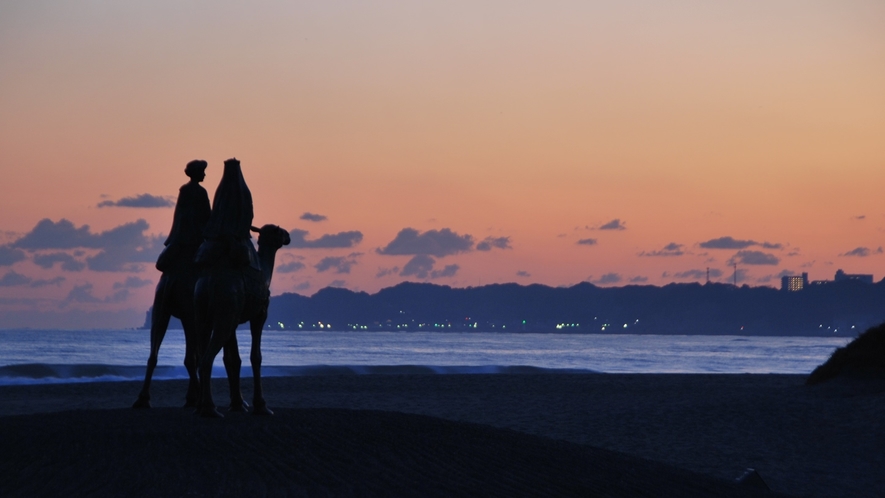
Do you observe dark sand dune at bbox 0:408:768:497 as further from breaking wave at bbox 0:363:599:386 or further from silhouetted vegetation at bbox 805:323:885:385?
breaking wave at bbox 0:363:599:386

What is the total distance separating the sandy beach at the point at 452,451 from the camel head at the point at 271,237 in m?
1.77

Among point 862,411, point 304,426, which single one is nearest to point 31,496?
point 304,426

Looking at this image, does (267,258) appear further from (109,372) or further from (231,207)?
(109,372)

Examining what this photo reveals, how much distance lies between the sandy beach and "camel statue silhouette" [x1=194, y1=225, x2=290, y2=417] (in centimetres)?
40

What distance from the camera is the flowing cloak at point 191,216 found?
10.4 meters

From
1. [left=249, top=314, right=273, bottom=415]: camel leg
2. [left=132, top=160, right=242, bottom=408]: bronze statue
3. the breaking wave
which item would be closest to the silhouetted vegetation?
the breaking wave

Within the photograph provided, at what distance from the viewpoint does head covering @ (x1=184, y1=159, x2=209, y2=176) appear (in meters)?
10.4

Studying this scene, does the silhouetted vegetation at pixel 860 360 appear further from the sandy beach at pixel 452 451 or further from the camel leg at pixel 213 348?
the camel leg at pixel 213 348

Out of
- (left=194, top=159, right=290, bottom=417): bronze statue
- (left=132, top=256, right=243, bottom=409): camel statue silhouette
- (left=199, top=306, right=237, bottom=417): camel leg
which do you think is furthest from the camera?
(left=132, top=256, right=243, bottom=409): camel statue silhouette

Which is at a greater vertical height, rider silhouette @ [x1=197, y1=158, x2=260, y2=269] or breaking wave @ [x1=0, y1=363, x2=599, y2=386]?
rider silhouette @ [x1=197, y1=158, x2=260, y2=269]

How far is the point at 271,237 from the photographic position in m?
10.2

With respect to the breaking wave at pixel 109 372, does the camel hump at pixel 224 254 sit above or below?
above

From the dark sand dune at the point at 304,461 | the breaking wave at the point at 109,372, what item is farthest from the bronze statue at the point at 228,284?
the breaking wave at the point at 109,372

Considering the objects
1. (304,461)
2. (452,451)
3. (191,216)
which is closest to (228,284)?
(191,216)
